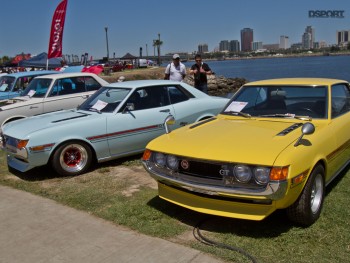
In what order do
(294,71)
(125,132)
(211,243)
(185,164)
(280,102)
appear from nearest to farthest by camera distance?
(211,243), (185,164), (280,102), (125,132), (294,71)

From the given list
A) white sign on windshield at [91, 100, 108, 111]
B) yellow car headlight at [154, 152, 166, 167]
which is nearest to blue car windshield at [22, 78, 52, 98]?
white sign on windshield at [91, 100, 108, 111]

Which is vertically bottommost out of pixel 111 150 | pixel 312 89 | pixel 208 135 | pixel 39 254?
pixel 39 254

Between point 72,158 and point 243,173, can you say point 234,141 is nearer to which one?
point 243,173

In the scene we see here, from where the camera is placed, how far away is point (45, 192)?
5.41m

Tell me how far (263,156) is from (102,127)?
3336mm

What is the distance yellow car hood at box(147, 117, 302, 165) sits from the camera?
12.0 feet

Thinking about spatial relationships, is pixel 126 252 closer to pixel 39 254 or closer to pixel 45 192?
pixel 39 254

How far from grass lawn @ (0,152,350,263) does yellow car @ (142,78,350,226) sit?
24 cm

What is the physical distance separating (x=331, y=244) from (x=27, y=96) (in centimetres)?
767

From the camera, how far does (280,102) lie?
5031mm

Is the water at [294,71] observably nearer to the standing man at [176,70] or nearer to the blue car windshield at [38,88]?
the standing man at [176,70]

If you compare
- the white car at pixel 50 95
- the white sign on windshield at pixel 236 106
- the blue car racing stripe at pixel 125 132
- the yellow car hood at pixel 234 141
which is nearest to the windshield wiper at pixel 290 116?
the yellow car hood at pixel 234 141

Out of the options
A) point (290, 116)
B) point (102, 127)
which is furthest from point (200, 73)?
point (290, 116)

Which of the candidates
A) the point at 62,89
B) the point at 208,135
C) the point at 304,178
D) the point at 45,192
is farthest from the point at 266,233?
the point at 62,89
